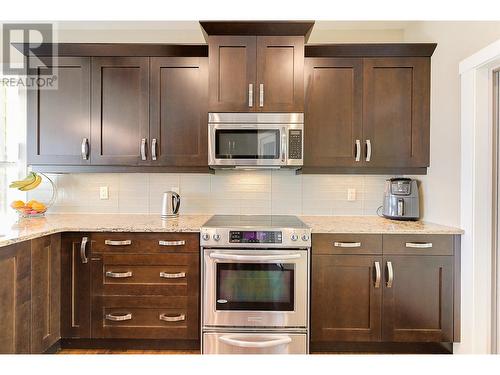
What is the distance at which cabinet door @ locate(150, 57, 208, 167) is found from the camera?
8.17ft

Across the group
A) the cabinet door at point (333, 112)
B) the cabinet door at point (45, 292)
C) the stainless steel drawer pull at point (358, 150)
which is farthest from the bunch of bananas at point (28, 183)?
the stainless steel drawer pull at point (358, 150)

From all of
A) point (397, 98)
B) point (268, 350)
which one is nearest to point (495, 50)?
point (397, 98)

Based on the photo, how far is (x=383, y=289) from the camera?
215 cm

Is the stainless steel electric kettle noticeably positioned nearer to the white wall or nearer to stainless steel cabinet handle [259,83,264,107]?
stainless steel cabinet handle [259,83,264,107]

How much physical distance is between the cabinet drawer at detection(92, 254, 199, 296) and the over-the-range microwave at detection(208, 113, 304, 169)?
0.76 metres

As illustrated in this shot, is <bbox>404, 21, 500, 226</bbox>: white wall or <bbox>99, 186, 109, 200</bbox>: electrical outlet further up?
<bbox>404, 21, 500, 226</bbox>: white wall

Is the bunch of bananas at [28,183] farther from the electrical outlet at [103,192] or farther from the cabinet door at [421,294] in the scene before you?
the cabinet door at [421,294]

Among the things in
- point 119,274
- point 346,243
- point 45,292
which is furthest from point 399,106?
point 45,292

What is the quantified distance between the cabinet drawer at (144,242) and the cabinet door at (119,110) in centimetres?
63

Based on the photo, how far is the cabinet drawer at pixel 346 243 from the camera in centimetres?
216

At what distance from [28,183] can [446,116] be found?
10.5ft

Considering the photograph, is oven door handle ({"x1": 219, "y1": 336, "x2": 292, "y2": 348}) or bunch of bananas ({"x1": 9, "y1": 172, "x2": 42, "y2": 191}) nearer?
oven door handle ({"x1": 219, "y1": 336, "x2": 292, "y2": 348})

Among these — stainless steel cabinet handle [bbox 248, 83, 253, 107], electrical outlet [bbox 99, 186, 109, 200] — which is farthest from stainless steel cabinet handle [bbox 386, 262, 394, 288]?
electrical outlet [bbox 99, 186, 109, 200]

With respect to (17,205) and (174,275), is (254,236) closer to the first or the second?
(174,275)
